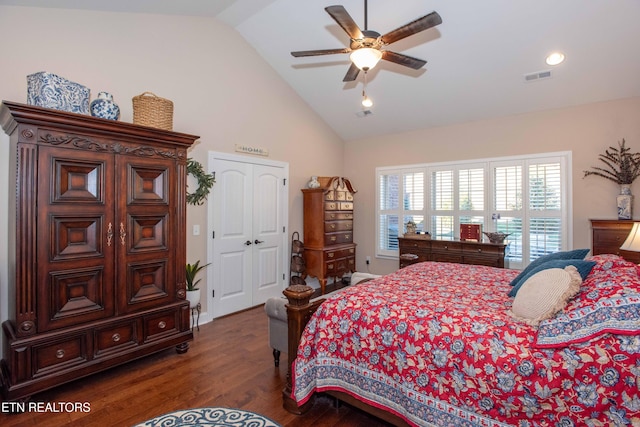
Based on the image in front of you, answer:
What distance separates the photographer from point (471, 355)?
1.65 meters

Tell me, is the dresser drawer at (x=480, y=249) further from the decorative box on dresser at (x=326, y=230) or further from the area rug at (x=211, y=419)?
the area rug at (x=211, y=419)

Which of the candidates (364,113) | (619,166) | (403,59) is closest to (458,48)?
(403,59)

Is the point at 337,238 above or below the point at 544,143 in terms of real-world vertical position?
below

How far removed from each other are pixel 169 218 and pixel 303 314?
1.62 metres

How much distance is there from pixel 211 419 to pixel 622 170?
5114 millimetres

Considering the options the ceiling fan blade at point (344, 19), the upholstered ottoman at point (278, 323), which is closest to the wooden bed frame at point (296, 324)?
the upholstered ottoman at point (278, 323)

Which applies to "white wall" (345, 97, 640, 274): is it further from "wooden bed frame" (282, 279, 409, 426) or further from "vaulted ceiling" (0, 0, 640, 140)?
"wooden bed frame" (282, 279, 409, 426)

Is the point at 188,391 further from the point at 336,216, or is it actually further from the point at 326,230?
the point at 336,216

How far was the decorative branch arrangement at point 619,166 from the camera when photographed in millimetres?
3932

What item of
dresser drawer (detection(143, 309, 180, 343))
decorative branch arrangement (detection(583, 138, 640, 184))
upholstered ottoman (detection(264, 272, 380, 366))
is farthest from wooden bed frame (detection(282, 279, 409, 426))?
decorative branch arrangement (detection(583, 138, 640, 184))

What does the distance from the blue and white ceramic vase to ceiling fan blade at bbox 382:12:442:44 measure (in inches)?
90.2

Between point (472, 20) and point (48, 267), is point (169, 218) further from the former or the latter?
point (472, 20)

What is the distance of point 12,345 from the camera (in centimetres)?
224

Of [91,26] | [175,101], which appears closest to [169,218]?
[175,101]
